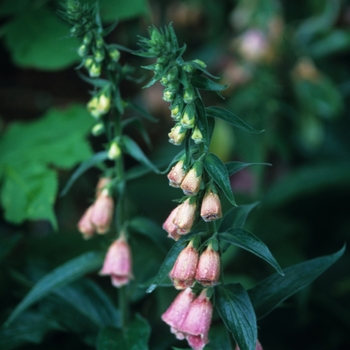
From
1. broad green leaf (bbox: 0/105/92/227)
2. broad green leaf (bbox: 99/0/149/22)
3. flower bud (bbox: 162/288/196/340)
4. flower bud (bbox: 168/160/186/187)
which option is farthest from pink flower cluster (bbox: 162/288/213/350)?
broad green leaf (bbox: 99/0/149/22)

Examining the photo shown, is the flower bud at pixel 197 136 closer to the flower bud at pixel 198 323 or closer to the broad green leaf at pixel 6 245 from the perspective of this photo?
the flower bud at pixel 198 323

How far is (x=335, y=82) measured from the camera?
2498 mm

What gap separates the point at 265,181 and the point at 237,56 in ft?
2.18

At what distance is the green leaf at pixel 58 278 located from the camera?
3.80 ft

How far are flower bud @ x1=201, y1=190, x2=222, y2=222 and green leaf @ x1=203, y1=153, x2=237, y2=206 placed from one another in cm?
3

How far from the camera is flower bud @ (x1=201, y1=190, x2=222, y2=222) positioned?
0.87 m

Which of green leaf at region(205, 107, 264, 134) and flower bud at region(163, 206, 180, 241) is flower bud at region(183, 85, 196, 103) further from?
flower bud at region(163, 206, 180, 241)

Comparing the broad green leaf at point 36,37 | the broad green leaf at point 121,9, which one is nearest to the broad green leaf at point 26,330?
the broad green leaf at point 36,37

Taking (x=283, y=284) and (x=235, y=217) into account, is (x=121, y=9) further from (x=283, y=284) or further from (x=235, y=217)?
(x=283, y=284)

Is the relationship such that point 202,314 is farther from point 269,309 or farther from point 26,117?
point 26,117

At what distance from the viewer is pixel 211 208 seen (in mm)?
871

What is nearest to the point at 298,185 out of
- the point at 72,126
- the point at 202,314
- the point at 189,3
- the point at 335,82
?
the point at 335,82

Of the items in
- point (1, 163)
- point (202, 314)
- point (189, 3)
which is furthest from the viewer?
point (189, 3)

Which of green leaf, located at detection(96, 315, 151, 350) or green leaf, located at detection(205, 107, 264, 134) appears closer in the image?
green leaf, located at detection(205, 107, 264, 134)
